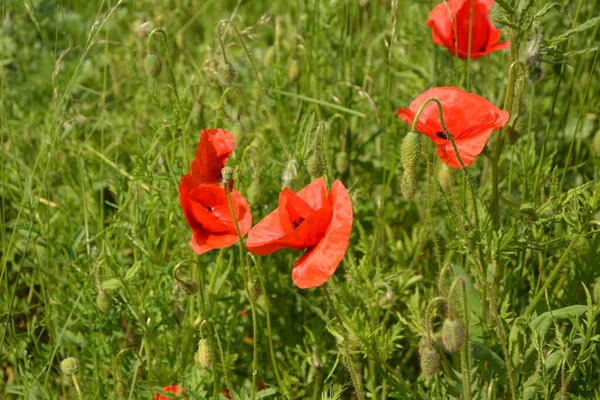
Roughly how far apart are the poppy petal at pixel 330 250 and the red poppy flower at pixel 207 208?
327mm

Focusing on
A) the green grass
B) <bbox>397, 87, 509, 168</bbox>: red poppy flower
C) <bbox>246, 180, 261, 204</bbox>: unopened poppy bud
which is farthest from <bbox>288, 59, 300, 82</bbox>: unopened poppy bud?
<bbox>397, 87, 509, 168</bbox>: red poppy flower

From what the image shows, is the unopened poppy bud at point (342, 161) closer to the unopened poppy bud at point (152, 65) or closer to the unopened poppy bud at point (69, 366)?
the unopened poppy bud at point (152, 65)

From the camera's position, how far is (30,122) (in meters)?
3.29

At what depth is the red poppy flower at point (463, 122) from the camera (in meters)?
1.90

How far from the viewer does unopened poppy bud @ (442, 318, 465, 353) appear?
1.63 m

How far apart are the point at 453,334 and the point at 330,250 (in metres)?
0.29

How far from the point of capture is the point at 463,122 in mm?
A: 1927

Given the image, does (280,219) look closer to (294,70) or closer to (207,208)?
(207,208)

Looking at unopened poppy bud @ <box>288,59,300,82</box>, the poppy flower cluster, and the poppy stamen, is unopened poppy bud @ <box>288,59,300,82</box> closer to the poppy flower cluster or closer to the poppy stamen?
the poppy flower cluster

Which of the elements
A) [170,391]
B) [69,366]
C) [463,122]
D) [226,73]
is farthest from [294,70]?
[69,366]

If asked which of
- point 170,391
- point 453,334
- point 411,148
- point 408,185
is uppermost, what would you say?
point 411,148

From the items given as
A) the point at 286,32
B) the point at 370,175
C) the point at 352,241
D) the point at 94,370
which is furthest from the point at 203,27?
the point at 94,370

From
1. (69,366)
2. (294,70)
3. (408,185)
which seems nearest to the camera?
(408,185)

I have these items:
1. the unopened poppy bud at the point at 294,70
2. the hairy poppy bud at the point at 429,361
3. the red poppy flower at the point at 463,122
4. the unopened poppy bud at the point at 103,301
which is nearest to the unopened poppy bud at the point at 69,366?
the unopened poppy bud at the point at 103,301
